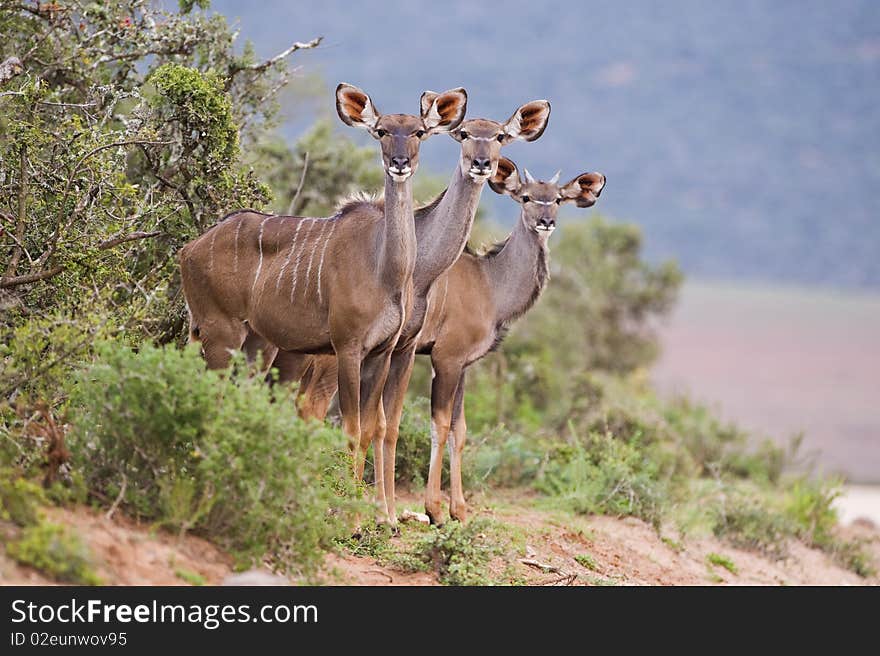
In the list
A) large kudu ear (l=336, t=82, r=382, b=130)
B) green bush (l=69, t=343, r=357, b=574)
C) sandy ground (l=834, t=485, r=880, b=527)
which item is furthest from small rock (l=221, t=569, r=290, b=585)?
sandy ground (l=834, t=485, r=880, b=527)

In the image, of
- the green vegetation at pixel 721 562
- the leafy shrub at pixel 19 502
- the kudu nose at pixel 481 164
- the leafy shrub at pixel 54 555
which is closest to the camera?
the leafy shrub at pixel 54 555

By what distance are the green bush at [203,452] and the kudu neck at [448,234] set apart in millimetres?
2216

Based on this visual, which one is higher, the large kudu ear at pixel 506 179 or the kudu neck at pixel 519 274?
the large kudu ear at pixel 506 179

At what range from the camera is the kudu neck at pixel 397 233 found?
8766mm

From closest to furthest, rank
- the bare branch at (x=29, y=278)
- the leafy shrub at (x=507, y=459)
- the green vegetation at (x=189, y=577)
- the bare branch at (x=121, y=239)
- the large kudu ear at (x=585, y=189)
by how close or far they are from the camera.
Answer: the green vegetation at (x=189, y=577), the bare branch at (x=29, y=278), the bare branch at (x=121, y=239), the large kudu ear at (x=585, y=189), the leafy shrub at (x=507, y=459)

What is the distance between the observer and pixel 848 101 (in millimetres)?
A: 108938

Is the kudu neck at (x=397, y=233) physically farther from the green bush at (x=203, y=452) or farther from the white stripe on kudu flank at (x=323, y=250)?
the green bush at (x=203, y=452)

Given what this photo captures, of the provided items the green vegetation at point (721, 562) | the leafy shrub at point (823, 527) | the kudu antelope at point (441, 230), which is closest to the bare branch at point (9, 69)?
the kudu antelope at point (441, 230)

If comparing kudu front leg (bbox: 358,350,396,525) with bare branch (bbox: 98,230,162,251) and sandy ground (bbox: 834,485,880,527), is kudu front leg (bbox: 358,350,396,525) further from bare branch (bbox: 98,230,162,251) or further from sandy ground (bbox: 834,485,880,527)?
sandy ground (bbox: 834,485,880,527)

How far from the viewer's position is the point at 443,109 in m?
9.48

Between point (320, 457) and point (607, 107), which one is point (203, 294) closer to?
point (320, 457)

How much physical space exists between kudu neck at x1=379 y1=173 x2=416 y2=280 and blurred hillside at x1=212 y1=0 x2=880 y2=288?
2816 inches

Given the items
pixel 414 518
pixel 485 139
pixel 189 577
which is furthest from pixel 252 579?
pixel 485 139

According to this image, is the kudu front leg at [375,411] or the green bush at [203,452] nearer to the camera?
the green bush at [203,452]
